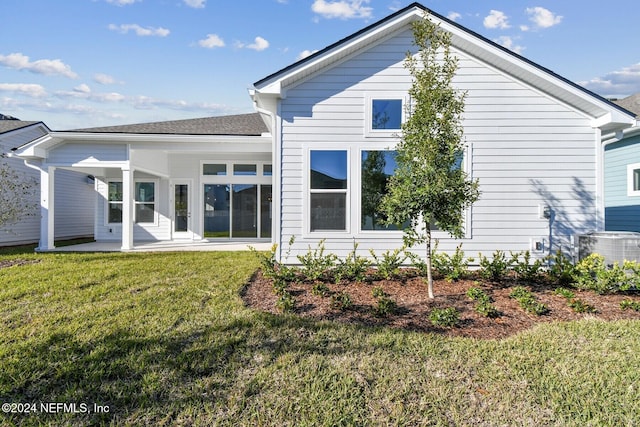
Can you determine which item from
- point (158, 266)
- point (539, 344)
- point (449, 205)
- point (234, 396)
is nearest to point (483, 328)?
point (539, 344)

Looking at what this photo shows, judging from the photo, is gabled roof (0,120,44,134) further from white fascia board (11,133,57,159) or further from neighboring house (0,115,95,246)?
white fascia board (11,133,57,159)

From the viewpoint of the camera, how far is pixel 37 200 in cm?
1255

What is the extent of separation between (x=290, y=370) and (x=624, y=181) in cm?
1185

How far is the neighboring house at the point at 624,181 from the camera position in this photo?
9406 millimetres

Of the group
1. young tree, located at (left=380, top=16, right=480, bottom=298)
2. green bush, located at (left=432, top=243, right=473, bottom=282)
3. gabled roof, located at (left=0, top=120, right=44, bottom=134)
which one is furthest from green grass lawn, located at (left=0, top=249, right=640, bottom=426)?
gabled roof, located at (left=0, top=120, right=44, bottom=134)

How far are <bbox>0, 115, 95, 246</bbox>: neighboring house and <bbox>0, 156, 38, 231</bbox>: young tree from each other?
28 centimetres

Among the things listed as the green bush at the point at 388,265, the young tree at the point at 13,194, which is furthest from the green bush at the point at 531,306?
the young tree at the point at 13,194

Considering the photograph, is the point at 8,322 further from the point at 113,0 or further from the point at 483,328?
the point at 113,0

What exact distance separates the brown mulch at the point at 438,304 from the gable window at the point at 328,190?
1560mm

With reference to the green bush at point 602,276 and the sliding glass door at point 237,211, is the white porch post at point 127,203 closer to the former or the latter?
the sliding glass door at point 237,211

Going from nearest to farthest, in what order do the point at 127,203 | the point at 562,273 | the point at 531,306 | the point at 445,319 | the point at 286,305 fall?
1. the point at 445,319
2. the point at 286,305
3. the point at 531,306
4. the point at 562,273
5. the point at 127,203

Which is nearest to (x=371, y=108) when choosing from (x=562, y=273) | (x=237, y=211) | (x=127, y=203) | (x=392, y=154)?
(x=392, y=154)

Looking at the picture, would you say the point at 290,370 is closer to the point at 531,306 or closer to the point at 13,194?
the point at 531,306

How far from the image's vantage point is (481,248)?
7.14m
